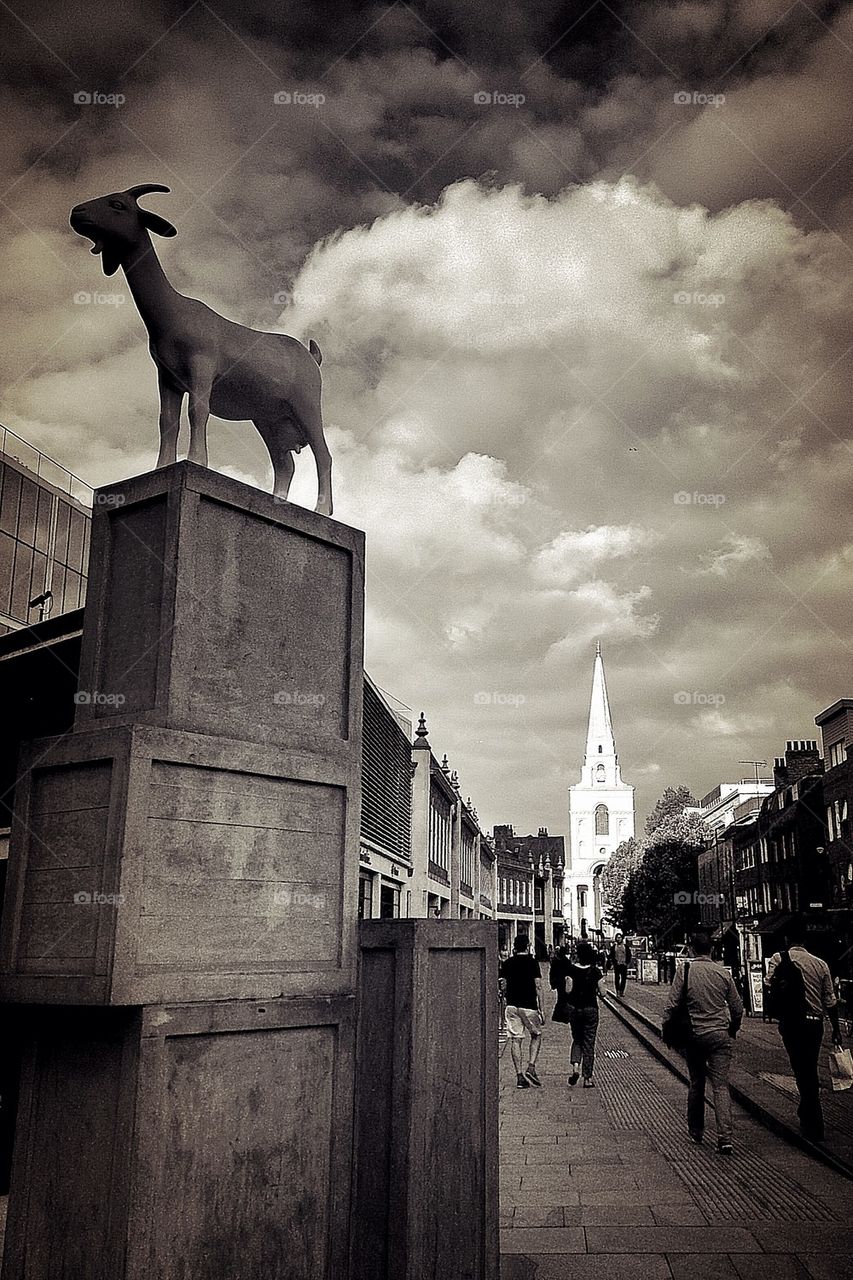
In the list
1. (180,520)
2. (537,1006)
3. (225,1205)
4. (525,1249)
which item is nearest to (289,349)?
A: (180,520)

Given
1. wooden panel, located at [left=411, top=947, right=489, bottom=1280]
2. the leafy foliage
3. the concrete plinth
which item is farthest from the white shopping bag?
the leafy foliage

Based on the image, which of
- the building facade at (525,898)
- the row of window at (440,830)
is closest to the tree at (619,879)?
the building facade at (525,898)

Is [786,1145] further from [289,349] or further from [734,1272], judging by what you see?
[289,349]

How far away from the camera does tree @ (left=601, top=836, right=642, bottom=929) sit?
80.0m

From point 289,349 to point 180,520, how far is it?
5.22ft

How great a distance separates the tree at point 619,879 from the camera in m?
80.0

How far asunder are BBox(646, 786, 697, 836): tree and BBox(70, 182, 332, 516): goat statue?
80367 millimetres

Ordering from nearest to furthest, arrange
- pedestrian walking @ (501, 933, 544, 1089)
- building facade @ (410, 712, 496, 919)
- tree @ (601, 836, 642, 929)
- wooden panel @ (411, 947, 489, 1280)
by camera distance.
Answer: wooden panel @ (411, 947, 489, 1280)
pedestrian walking @ (501, 933, 544, 1089)
building facade @ (410, 712, 496, 919)
tree @ (601, 836, 642, 929)

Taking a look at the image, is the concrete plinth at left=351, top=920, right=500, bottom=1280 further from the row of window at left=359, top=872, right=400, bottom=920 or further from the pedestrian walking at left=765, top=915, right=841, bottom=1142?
the row of window at left=359, top=872, right=400, bottom=920

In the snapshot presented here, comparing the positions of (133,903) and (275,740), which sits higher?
(275,740)

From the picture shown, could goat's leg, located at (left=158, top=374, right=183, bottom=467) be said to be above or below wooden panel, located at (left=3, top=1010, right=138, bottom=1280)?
above

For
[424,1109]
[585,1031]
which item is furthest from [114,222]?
[585,1031]

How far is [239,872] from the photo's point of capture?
4.73 metres

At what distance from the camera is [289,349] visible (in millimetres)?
6004
